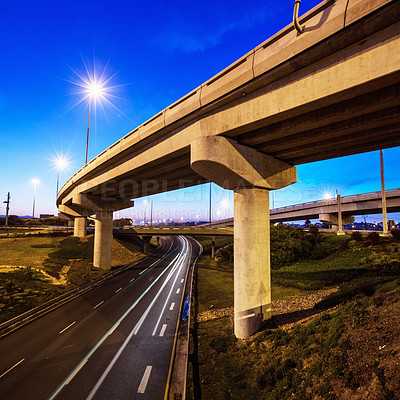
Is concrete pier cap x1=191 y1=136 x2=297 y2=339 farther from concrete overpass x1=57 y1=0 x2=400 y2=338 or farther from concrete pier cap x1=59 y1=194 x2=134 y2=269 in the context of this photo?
concrete pier cap x1=59 y1=194 x2=134 y2=269

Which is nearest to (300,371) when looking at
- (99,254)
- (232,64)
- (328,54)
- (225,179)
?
(225,179)

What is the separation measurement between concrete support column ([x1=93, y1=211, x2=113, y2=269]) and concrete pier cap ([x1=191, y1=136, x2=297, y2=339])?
26.0 m

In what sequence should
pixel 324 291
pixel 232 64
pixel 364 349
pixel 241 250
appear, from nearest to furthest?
pixel 364 349 → pixel 232 64 → pixel 241 250 → pixel 324 291

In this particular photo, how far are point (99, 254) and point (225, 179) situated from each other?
27.8 m

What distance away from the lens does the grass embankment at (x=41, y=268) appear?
20.3m

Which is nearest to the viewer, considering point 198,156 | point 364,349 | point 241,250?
point 364,349

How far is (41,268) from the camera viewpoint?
30.0 m

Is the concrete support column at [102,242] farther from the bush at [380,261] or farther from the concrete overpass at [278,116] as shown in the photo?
the bush at [380,261]

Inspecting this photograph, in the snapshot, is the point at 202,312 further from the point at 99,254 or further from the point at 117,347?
the point at 99,254

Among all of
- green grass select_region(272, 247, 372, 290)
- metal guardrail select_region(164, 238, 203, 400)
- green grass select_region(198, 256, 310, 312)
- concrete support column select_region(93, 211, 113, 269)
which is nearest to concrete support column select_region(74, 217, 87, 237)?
concrete support column select_region(93, 211, 113, 269)

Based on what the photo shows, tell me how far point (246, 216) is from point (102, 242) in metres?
27.7

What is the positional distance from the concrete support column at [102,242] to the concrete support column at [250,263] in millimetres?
26628

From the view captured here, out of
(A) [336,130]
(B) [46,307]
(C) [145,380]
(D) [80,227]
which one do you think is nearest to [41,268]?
(B) [46,307]

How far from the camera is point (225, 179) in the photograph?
12.9m
